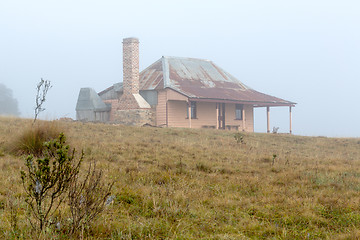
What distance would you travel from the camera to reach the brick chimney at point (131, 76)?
1134 inches

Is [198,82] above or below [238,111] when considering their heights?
above

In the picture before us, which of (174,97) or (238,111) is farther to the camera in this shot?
(238,111)

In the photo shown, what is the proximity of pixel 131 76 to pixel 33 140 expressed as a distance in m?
19.9

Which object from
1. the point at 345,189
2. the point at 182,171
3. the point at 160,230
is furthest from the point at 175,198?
the point at 345,189

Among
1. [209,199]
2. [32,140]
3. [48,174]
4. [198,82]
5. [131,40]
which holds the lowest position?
[209,199]

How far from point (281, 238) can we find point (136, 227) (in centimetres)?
184

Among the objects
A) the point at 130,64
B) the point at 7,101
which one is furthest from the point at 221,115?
the point at 7,101

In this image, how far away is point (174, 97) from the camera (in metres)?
28.8

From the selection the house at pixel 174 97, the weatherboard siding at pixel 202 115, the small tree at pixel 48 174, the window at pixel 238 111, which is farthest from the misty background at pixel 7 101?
the small tree at pixel 48 174

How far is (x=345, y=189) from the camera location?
25.2 feet

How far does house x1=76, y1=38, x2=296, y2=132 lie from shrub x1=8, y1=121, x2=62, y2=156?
18026mm

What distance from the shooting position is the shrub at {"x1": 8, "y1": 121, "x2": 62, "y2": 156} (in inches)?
372

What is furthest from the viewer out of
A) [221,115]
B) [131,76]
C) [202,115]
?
[221,115]

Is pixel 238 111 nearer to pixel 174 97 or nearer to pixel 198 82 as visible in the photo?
pixel 198 82
